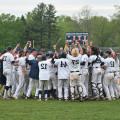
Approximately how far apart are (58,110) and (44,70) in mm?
4442

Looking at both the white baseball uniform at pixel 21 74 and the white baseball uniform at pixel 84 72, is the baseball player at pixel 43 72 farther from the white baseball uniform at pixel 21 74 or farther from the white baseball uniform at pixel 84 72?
the white baseball uniform at pixel 84 72

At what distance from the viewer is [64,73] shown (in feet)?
71.3

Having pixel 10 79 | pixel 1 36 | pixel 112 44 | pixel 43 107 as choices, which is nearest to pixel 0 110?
pixel 43 107

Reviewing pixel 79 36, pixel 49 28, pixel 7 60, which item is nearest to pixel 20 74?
pixel 7 60

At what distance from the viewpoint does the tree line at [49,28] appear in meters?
97.2

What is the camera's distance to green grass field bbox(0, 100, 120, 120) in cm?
1612

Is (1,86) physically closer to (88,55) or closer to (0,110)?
(88,55)

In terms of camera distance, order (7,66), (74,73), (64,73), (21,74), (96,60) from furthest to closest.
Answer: (21,74)
(7,66)
(96,60)
(64,73)
(74,73)

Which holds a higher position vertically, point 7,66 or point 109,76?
point 7,66

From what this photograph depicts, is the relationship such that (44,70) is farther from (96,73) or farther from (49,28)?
(49,28)

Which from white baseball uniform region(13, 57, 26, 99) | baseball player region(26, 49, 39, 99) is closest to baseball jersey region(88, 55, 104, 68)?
baseball player region(26, 49, 39, 99)

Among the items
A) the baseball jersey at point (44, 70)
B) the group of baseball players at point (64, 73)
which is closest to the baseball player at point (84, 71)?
the group of baseball players at point (64, 73)

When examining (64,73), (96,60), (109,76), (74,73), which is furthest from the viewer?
(109,76)

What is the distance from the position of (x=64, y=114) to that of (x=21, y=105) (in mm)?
3363
